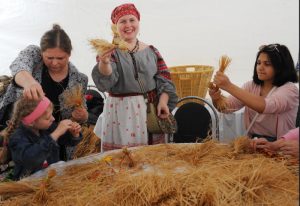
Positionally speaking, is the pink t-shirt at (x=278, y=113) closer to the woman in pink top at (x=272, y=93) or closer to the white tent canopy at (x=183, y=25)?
the woman in pink top at (x=272, y=93)

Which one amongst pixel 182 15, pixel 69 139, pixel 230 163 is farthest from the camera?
pixel 182 15

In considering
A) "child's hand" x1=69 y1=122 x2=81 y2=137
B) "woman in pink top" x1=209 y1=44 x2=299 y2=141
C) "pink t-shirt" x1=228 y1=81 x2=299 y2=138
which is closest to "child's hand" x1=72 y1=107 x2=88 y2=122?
"child's hand" x1=69 y1=122 x2=81 y2=137

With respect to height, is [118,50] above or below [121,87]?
above

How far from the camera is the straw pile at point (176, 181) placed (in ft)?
3.63

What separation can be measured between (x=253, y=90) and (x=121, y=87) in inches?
30.4

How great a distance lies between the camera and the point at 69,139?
1744 millimetres

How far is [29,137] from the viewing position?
4.76 feet

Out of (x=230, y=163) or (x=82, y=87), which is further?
(x=82, y=87)

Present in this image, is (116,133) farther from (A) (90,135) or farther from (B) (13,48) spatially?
(B) (13,48)

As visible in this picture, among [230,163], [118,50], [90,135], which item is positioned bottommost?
[90,135]

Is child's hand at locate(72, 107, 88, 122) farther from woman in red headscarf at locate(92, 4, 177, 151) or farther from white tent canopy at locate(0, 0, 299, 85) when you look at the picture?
white tent canopy at locate(0, 0, 299, 85)

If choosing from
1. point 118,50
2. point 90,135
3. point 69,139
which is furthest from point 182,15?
point 69,139

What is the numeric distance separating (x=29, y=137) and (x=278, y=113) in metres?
1.28

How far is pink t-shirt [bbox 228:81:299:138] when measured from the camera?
175cm
